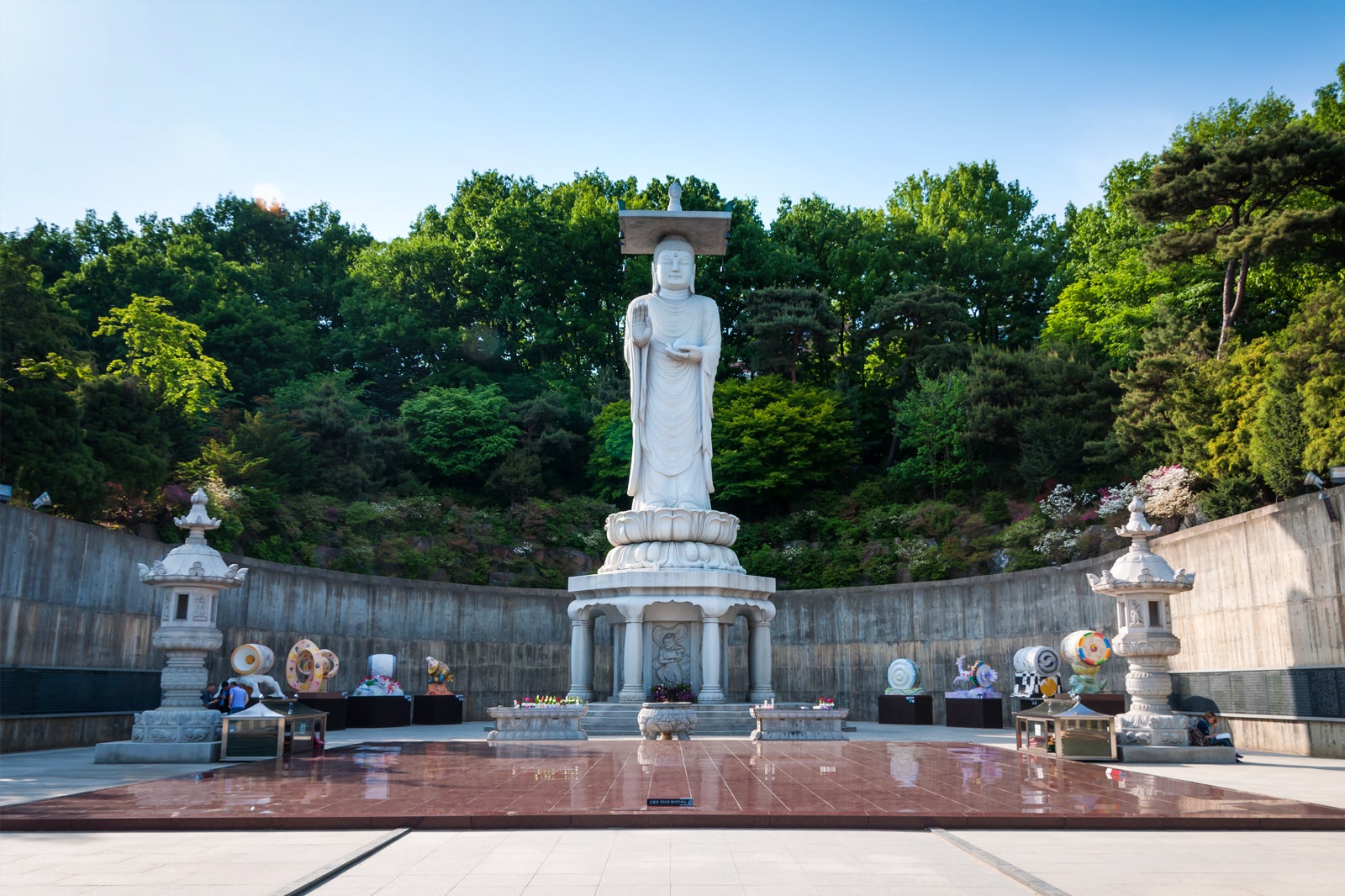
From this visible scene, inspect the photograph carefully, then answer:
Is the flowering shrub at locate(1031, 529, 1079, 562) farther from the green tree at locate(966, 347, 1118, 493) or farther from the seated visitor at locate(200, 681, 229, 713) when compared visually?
the seated visitor at locate(200, 681, 229, 713)

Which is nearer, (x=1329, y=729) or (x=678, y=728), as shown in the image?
(x=1329, y=729)

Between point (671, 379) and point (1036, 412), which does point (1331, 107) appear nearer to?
point (1036, 412)

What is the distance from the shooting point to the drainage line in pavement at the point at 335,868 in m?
6.23

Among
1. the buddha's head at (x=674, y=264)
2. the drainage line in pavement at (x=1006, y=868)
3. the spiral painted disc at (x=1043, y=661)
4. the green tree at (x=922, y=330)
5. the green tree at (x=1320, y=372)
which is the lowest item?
the drainage line in pavement at (x=1006, y=868)

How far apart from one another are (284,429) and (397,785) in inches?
851

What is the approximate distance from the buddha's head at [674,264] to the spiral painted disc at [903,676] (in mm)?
10508

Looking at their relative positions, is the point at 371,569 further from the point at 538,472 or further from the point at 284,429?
the point at 538,472

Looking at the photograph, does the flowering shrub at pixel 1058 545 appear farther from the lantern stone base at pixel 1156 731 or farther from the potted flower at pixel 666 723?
the potted flower at pixel 666 723

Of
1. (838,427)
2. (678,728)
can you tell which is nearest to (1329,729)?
(678,728)

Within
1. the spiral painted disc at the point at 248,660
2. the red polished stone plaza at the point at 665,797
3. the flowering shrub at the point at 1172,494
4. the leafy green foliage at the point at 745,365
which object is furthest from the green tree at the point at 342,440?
the flowering shrub at the point at 1172,494

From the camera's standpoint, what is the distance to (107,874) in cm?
664

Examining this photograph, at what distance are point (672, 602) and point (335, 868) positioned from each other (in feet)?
49.0

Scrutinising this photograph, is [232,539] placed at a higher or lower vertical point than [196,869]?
higher

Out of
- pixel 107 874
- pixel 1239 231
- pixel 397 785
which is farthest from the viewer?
pixel 1239 231
